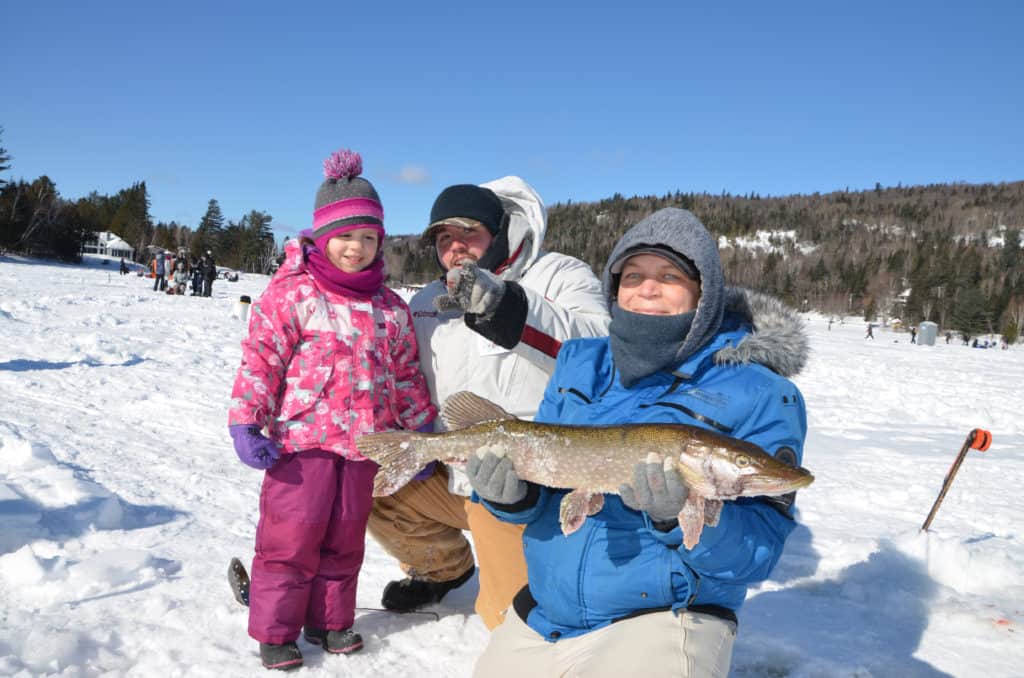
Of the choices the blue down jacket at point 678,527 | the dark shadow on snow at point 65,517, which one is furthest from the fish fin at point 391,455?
the dark shadow on snow at point 65,517

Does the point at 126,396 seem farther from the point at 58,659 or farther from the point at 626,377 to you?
the point at 626,377

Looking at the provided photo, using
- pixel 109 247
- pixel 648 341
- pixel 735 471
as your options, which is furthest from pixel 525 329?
pixel 109 247

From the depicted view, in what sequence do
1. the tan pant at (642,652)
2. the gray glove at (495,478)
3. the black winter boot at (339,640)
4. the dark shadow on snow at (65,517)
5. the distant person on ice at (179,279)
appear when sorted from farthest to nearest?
the distant person on ice at (179,279) < the dark shadow on snow at (65,517) < the black winter boot at (339,640) < the gray glove at (495,478) < the tan pant at (642,652)

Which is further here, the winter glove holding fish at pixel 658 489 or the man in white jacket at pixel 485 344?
the man in white jacket at pixel 485 344

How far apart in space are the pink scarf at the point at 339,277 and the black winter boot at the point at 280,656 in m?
1.76

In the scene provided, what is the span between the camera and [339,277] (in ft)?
10.9

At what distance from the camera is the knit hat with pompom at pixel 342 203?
3.39 m

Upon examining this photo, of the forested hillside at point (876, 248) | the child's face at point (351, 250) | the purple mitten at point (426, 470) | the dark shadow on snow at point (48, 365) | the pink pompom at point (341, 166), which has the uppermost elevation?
the forested hillside at point (876, 248)

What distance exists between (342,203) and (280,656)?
2286mm

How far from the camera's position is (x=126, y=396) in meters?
7.62

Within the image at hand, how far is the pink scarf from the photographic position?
131 inches

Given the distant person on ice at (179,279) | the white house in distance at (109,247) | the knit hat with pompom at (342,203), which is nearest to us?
the knit hat with pompom at (342,203)

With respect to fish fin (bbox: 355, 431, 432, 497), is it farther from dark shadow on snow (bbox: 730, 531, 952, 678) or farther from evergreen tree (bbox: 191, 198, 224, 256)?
evergreen tree (bbox: 191, 198, 224, 256)

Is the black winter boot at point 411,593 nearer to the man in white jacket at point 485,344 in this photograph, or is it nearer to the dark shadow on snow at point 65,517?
the man in white jacket at point 485,344
